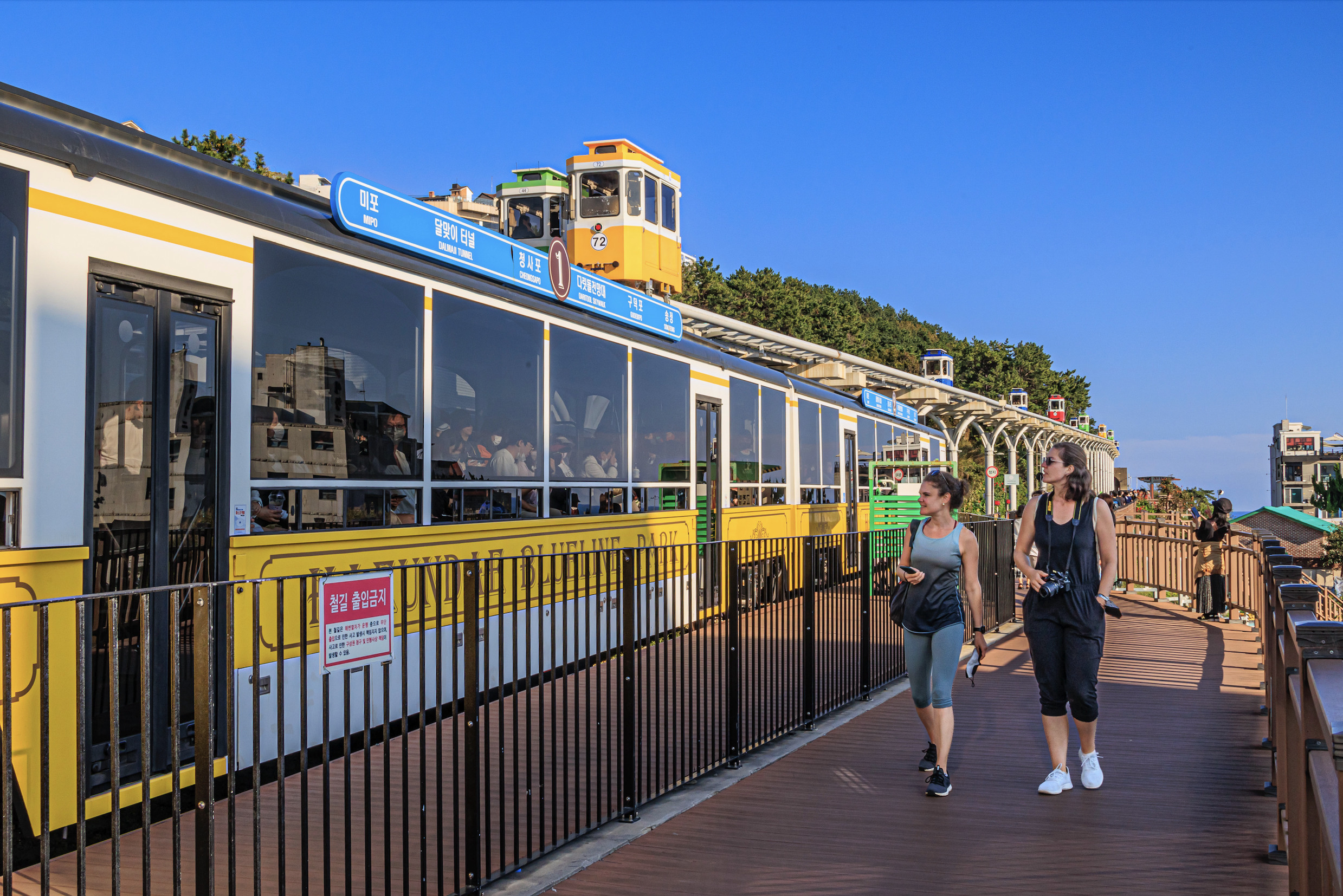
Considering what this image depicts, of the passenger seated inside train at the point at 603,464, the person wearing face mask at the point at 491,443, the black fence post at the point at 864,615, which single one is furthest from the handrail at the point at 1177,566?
the person wearing face mask at the point at 491,443

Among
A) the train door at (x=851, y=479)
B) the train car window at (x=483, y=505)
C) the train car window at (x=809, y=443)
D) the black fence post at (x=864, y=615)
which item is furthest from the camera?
the train door at (x=851, y=479)

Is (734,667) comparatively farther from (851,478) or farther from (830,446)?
(851,478)

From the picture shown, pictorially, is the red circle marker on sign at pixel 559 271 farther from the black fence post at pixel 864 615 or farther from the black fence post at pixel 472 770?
the black fence post at pixel 472 770

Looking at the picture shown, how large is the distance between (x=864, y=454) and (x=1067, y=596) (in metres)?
16.1

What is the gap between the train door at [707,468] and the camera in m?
13.1

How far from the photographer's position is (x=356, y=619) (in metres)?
3.97

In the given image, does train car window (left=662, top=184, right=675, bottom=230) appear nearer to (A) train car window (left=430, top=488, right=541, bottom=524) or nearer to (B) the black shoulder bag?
(A) train car window (left=430, top=488, right=541, bottom=524)

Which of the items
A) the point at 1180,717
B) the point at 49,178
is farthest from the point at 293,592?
the point at 1180,717

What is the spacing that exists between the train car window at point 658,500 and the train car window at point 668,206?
5.15 m

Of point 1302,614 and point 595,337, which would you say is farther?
point 595,337

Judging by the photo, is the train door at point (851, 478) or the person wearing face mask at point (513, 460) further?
the train door at point (851, 478)

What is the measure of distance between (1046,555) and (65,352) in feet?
16.3

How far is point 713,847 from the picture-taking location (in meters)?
5.30

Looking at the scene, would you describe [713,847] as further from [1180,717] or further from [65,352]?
[1180,717]
